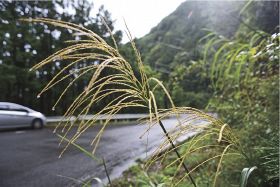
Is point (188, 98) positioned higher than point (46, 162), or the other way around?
point (188, 98)

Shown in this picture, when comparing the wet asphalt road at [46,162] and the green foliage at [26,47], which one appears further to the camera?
the wet asphalt road at [46,162]

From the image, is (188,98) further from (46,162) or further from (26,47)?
(46,162)

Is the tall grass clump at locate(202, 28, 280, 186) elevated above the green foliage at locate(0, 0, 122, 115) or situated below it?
below

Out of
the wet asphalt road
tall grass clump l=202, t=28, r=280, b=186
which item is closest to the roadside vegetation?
tall grass clump l=202, t=28, r=280, b=186

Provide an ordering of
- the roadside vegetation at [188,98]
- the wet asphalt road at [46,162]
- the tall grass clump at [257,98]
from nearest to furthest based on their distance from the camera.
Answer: the roadside vegetation at [188,98]
the tall grass clump at [257,98]
the wet asphalt road at [46,162]

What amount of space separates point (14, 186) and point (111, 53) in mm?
2466

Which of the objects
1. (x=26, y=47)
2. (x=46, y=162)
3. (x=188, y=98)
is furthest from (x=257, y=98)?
(x=46, y=162)

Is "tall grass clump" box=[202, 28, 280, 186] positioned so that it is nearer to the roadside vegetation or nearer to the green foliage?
the roadside vegetation

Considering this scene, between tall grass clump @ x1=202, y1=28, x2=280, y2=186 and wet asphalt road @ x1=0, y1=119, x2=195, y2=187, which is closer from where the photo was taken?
tall grass clump @ x1=202, y1=28, x2=280, y2=186

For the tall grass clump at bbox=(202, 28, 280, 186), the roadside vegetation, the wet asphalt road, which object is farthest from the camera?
the wet asphalt road

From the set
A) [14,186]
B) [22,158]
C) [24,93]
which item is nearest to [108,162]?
[22,158]

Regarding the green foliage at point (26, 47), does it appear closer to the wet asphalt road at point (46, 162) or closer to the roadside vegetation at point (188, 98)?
the roadside vegetation at point (188, 98)

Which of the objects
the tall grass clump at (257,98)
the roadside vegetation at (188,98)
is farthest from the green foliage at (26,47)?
the tall grass clump at (257,98)

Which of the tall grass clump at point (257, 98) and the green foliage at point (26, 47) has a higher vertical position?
the green foliage at point (26, 47)
